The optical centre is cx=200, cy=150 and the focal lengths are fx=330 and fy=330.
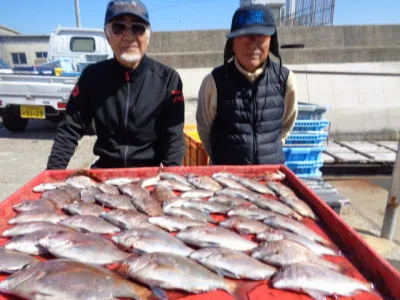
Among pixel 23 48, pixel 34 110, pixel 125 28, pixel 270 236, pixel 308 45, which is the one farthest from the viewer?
pixel 23 48

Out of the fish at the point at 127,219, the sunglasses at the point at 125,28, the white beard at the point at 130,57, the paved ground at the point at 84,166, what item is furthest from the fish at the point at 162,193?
the paved ground at the point at 84,166

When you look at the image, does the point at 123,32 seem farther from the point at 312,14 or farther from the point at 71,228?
the point at 312,14

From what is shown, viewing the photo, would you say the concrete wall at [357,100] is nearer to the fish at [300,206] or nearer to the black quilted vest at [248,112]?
the black quilted vest at [248,112]

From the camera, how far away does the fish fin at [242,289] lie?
4.27 feet

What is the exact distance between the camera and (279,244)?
1626 mm

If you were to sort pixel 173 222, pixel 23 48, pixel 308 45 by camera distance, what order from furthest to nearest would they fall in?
pixel 23 48, pixel 308 45, pixel 173 222

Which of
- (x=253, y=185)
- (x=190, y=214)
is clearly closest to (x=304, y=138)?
(x=253, y=185)

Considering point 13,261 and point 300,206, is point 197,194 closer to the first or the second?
point 300,206

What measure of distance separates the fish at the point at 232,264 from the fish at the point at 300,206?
0.59 meters

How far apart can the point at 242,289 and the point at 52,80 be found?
25.3ft

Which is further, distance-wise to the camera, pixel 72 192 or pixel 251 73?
pixel 251 73

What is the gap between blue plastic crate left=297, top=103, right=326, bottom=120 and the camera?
5.08 metres

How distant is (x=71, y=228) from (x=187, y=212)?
0.65 m

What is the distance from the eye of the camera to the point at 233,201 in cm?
216
